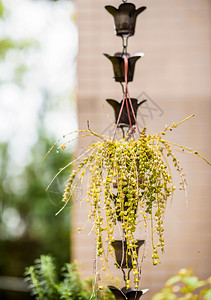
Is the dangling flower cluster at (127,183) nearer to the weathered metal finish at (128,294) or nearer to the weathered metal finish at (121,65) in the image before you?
the weathered metal finish at (128,294)

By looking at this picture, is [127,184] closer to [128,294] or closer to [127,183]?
[127,183]

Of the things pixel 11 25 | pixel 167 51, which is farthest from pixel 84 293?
pixel 11 25

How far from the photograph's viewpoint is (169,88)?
9.02 feet

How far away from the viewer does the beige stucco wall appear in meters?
2.58

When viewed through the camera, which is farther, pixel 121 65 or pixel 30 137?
pixel 30 137

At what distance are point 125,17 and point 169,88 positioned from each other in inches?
43.0

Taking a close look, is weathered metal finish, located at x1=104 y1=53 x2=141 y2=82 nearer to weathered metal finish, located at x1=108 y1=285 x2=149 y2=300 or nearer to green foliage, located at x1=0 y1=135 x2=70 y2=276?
weathered metal finish, located at x1=108 y1=285 x2=149 y2=300

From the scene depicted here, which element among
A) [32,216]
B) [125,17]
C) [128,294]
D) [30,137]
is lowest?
[128,294]

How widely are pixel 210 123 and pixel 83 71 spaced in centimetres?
91

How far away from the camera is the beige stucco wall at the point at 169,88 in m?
2.58

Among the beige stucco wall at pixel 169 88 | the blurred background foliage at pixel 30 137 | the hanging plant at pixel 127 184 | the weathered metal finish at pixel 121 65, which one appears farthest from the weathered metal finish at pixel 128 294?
the blurred background foliage at pixel 30 137

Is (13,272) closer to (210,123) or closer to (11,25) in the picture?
(11,25)

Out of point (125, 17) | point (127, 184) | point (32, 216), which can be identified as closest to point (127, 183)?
point (127, 184)

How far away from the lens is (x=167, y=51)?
9.09 feet
